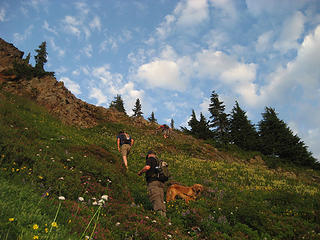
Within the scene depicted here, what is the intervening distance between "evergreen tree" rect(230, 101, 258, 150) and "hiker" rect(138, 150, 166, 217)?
121 feet

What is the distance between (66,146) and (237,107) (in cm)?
4415

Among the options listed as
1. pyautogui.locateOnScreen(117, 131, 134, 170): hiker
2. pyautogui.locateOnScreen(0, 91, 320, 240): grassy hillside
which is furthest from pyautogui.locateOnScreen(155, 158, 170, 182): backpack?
pyautogui.locateOnScreen(117, 131, 134, 170): hiker

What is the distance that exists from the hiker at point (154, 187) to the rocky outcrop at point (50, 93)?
17.9m

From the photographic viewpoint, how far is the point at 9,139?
6.55m

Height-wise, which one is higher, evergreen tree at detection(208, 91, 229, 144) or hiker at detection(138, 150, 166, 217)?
evergreen tree at detection(208, 91, 229, 144)

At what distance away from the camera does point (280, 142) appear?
37594 mm

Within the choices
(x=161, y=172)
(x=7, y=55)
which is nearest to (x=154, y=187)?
(x=161, y=172)

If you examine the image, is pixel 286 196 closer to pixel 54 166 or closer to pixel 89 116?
pixel 54 166

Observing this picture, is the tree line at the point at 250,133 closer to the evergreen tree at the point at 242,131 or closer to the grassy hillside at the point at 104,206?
the evergreen tree at the point at 242,131

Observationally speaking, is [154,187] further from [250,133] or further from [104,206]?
[250,133]

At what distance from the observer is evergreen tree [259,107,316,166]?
34844 mm

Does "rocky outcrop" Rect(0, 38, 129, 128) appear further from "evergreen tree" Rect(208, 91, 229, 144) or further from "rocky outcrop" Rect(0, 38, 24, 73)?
"evergreen tree" Rect(208, 91, 229, 144)

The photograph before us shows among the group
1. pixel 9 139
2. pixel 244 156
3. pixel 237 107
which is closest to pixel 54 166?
pixel 9 139

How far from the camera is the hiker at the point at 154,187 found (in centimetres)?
640
